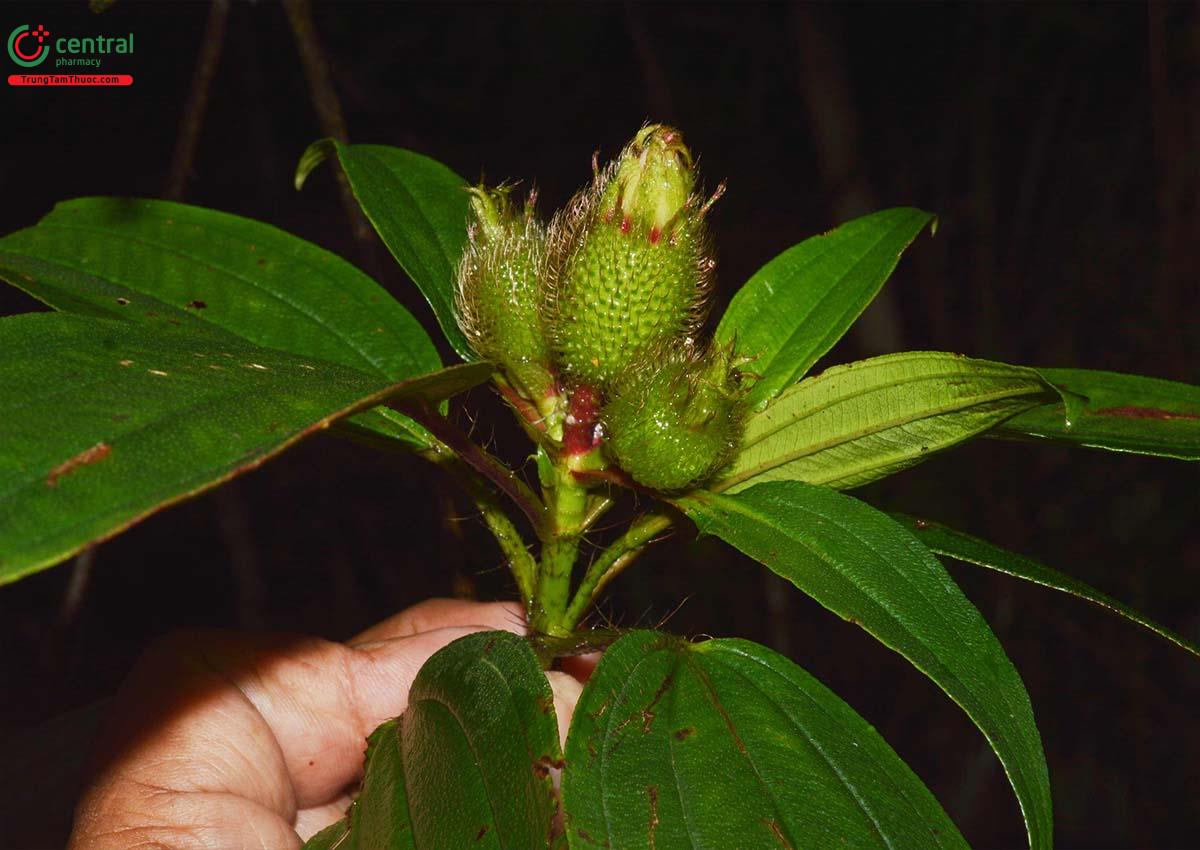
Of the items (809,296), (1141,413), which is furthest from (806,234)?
(1141,413)

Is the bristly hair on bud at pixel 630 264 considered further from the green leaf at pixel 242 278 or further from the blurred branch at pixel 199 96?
the blurred branch at pixel 199 96

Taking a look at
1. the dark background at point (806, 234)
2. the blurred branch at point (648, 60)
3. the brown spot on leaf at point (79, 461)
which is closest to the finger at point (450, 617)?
the dark background at point (806, 234)

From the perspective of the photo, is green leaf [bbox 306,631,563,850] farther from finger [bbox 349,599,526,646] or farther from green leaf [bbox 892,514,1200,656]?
finger [bbox 349,599,526,646]

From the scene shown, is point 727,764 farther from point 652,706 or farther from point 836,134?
point 836,134

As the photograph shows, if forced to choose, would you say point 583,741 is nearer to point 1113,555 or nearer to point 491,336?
point 491,336

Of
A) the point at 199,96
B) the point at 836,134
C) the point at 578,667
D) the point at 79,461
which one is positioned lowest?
the point at 578,667

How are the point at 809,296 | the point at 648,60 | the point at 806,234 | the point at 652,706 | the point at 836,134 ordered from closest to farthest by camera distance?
1. the point at 652,706
2. the point at 809,296
3. the point at 648,60
4. the point at 836,134
5. the point at 806,234

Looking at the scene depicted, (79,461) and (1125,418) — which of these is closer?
(79,461)
